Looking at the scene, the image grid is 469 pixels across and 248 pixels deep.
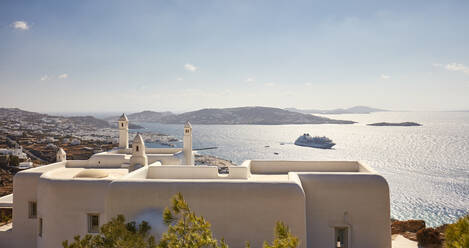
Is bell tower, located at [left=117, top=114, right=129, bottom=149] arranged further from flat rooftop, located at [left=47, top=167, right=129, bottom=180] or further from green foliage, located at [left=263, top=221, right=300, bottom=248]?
green foliage, located at [left=263, top=221, right=300, bottom=248]

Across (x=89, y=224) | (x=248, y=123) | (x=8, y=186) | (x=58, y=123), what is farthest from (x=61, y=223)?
(x=248, y=123)

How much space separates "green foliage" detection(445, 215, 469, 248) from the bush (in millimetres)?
10268

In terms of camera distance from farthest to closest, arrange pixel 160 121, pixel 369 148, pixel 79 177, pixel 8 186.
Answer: pixel 160 121 < pixel 369 148 < pixel 8 186 < pixel 79 177

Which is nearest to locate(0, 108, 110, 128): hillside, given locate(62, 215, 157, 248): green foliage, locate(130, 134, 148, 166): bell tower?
locate(130, 134, 148, 166): bell tower

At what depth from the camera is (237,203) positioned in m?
8.60

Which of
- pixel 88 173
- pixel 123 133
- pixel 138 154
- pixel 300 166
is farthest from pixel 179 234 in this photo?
pixel 123 133

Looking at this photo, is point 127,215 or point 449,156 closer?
point 127,215

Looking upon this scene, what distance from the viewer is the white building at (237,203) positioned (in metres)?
8.59

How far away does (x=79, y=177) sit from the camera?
11.1 meters

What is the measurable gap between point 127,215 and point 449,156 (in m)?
76.6

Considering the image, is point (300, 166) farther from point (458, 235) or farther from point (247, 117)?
point (247, 117)

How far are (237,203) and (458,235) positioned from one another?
526cm

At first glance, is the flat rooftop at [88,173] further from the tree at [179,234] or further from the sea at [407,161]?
the sea at [407,161]

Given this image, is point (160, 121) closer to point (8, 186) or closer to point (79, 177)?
point (8, 186)
